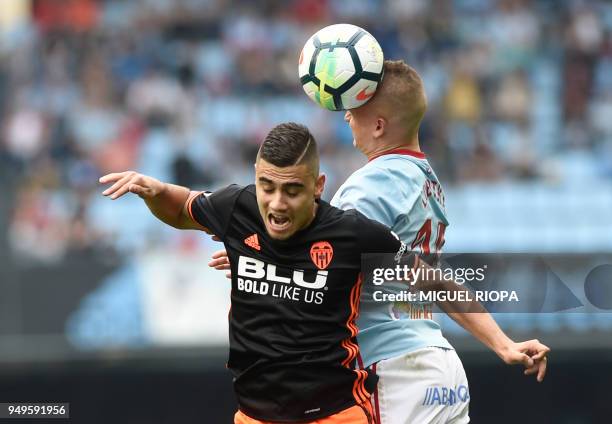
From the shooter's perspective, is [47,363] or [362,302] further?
[47,363]

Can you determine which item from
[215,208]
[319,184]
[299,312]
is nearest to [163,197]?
[215,208]

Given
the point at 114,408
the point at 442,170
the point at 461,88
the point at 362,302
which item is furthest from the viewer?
the point at 461,88

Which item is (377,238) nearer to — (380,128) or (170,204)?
(380,128)

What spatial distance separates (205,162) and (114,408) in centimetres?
384

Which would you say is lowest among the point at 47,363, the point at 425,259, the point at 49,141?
the point at 425,259

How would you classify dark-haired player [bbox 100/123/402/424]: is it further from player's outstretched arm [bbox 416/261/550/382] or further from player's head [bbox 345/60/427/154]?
player's head [bbox 345/60/427/154]

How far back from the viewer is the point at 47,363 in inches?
446

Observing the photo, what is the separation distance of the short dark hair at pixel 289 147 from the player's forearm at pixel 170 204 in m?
0.50

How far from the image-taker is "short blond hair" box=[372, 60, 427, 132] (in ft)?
17.8

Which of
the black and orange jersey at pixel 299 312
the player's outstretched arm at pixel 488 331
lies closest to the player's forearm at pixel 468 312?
the player's outstretched arm at pixel 488 331

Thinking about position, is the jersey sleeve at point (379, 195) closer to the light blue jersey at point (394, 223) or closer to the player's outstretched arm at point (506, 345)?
the light blue jersey at point (394, 223)

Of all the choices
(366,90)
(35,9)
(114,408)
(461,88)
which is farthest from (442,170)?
(366,90)

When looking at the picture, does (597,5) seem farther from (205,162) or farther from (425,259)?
(425,259)

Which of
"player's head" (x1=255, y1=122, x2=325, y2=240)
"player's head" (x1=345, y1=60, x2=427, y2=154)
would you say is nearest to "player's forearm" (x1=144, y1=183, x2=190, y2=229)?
"player's head" (x1=255, y1=122, x2=325, y2=240)
